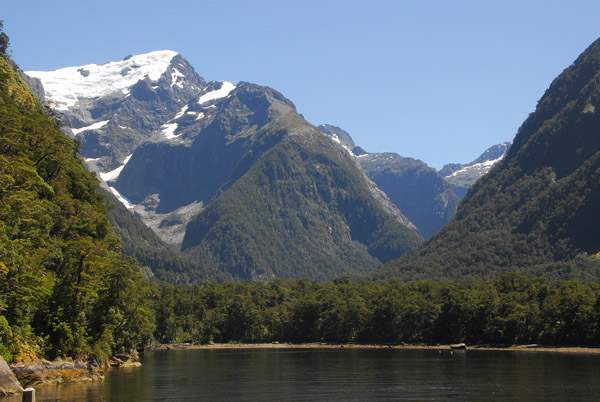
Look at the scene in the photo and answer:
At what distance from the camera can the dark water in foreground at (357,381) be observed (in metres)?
83.6

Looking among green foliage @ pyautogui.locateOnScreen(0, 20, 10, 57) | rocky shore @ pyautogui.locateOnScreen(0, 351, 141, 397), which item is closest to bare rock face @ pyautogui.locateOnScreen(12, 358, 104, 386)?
rocky shore @ pyautogui.locateOnScreen(0, 351, 141, 397)

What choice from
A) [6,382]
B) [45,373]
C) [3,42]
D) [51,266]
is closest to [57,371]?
[45,373]

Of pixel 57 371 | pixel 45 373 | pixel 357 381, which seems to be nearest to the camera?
pixel 45 373

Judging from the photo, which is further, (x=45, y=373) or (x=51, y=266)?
(x=51, y=266)

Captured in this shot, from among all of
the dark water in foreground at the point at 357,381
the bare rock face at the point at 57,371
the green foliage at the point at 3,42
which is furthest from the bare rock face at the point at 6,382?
the green foliage at the point at 3,42

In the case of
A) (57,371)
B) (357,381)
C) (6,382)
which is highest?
(6,382)

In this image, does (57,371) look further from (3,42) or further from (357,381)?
(3,42)

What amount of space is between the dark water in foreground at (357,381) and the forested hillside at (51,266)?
26.8 feet

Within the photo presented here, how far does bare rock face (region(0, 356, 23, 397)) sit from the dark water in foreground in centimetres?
452

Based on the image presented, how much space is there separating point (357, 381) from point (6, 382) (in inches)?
2031

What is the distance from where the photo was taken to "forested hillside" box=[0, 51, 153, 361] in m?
82.5

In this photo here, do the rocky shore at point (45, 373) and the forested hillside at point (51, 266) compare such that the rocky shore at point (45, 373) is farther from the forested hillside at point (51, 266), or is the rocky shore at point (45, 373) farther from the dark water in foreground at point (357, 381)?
the dark water in foreground at point (357, 381)

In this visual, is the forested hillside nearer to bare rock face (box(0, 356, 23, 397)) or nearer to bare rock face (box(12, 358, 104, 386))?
bare rock face (box(12, 358, 104, 386))

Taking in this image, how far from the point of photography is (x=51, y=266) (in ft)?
322
